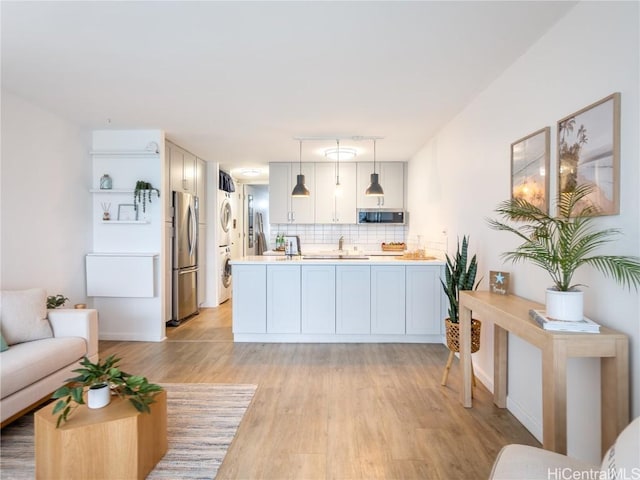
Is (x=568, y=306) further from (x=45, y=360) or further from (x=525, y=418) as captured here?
(x=45, y=360)

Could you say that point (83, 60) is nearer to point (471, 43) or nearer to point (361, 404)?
point (471, 43)

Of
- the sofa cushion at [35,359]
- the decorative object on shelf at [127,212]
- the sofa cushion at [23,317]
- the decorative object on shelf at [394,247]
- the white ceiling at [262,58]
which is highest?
the white ceiling at [262,58]

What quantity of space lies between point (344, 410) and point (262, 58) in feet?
8.23

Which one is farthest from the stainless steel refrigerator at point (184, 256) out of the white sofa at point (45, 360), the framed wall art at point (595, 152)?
the framed wall art at point (595, 152)

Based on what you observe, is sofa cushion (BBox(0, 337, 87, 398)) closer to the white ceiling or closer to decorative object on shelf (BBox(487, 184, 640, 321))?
the white ceiling

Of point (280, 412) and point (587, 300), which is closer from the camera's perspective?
point (587, 300)

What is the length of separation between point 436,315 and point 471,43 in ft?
8.81

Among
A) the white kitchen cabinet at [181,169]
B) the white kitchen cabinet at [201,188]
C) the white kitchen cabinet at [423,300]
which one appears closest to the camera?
the white kitchen cabinet at [423,300]

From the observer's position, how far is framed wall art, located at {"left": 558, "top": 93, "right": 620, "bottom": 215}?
1429 millimetres

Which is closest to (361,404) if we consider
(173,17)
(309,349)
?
(309,349)

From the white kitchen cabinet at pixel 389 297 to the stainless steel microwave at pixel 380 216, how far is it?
2.03 metres

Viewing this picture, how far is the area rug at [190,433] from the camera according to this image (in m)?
1.74

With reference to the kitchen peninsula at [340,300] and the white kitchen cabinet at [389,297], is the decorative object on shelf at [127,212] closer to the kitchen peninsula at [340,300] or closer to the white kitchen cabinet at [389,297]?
the kitchen peninsula at [340,300]

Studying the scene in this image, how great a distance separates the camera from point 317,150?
191 inches
